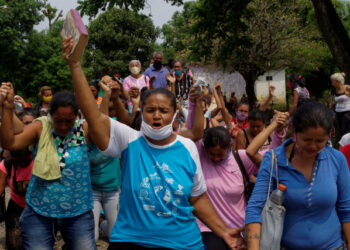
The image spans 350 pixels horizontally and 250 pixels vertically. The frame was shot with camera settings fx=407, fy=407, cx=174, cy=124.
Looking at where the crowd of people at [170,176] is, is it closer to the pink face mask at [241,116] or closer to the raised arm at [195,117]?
the raised arm at [195,117]

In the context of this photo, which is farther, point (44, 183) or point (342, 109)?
point (342, 109)

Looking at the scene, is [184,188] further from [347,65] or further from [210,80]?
[210,80]

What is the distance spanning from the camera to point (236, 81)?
40031 millimetres

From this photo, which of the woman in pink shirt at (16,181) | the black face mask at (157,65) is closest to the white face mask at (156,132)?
the woman in pink shirt at (16,181)

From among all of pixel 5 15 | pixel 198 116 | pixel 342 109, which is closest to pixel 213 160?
pixel 198 116

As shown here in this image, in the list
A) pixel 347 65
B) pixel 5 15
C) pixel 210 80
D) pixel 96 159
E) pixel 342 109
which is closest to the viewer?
pixel 96 159

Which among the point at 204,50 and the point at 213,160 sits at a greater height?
the point at 204,50

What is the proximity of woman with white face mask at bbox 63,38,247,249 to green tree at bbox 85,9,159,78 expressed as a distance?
1325 inches

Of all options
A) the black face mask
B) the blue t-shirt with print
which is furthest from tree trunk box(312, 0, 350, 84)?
the blue t-shirt with print

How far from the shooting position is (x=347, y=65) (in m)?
9.70

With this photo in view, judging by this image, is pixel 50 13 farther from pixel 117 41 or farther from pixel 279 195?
pixel 279 195

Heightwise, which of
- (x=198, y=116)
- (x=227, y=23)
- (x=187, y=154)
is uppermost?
(x=227, y=23)

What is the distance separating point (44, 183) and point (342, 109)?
687cm

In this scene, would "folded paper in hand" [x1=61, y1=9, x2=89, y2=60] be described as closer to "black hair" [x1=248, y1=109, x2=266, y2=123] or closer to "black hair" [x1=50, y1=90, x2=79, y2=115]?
"black hair" [x1=50, y1=90, x2=79, y2=115]
